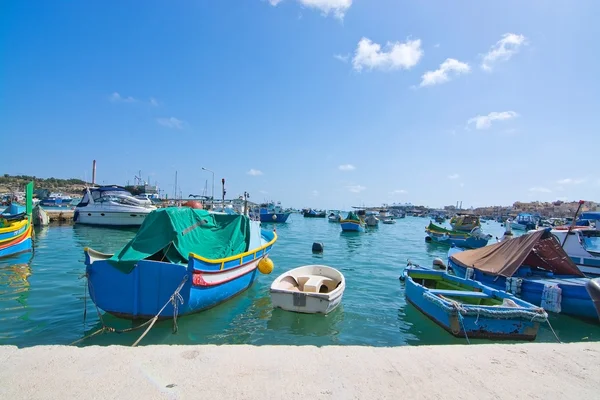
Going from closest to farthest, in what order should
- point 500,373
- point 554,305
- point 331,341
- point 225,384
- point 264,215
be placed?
point 225,384
point 500,373
point 331,341
point 554,305
point 264,215

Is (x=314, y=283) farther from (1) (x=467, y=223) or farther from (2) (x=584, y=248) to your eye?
(1) (x=467, y=223)

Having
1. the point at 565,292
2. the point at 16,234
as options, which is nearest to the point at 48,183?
the point at 16,234

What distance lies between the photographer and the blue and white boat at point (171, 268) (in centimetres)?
784

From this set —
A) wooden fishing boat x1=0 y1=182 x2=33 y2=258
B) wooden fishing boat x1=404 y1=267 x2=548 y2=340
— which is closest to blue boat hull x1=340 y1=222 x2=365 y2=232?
wooden fishing boat x1=0 y1=182 x2=33 y2=258

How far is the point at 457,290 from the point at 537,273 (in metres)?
3.15

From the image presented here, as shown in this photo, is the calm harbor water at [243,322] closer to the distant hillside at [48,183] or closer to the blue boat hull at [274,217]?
the blue boat hull at [274,217]

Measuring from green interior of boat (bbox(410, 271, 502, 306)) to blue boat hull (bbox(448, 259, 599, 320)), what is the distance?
4.62ft

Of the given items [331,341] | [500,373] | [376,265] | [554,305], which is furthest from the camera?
[376,265]

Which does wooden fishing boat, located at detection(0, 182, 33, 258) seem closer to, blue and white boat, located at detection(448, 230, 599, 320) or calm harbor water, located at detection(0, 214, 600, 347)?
calm harbor water, located at detection(0, 214, 600, 347)

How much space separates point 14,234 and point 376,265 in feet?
65.4

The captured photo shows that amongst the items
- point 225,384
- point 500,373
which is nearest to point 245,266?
point 225,384

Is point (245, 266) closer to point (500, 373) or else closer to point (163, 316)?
point (163, 316)

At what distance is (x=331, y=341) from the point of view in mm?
7848

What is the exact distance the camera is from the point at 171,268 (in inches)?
307
